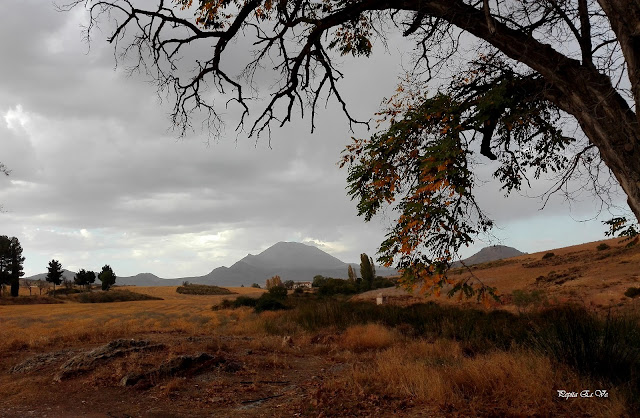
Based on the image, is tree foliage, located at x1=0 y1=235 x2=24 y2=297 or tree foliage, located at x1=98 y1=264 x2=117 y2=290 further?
tree foliage, located at x1=98 y1=264 x2=117 y2=290

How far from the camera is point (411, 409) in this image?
4.86 m

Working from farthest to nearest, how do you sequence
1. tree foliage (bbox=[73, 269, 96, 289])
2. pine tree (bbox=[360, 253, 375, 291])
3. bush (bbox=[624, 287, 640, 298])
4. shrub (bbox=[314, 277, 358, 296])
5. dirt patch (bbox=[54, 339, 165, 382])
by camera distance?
tree foliage (bbox=[73, 269, 96, 289]) < pine tree (bbox=[360, 253, 375, 291]) < shrub (bbox=[314, 277, 358, 296]) < bush (bbox=[624, 287, 640, 298]) < dirt patch (bbox=[54, 339, 165, 382])

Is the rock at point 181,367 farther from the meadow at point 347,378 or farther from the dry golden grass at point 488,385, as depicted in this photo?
the dry golden grass at point 488,385

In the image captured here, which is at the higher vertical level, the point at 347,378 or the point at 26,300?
the point at 347,378

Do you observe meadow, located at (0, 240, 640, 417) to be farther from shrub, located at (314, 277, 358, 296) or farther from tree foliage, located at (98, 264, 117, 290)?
tree foliage, located at (98, 264, 117, 290)

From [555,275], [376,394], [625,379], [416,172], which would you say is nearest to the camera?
[625,379]

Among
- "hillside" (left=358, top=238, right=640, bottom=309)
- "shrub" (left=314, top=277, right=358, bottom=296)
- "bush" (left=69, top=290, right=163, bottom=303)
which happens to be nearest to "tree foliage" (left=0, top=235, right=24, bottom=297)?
"bush" (left=69, top=290, right=163, bottom=303)

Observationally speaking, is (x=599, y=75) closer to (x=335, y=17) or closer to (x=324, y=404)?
(x=335, y=17)

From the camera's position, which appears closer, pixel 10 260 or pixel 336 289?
pixel 336 289

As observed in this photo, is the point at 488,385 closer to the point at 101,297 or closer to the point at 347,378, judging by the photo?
the point at 347,378

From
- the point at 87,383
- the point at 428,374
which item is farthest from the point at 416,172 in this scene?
the point at 87,383

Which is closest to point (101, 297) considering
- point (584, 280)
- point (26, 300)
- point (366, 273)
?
point (26, 300)

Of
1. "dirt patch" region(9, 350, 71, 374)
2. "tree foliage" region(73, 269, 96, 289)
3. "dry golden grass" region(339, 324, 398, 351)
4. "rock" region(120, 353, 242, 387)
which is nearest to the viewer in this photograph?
"rock" region(120, 353, 242, 387)

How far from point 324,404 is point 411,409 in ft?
3.75
